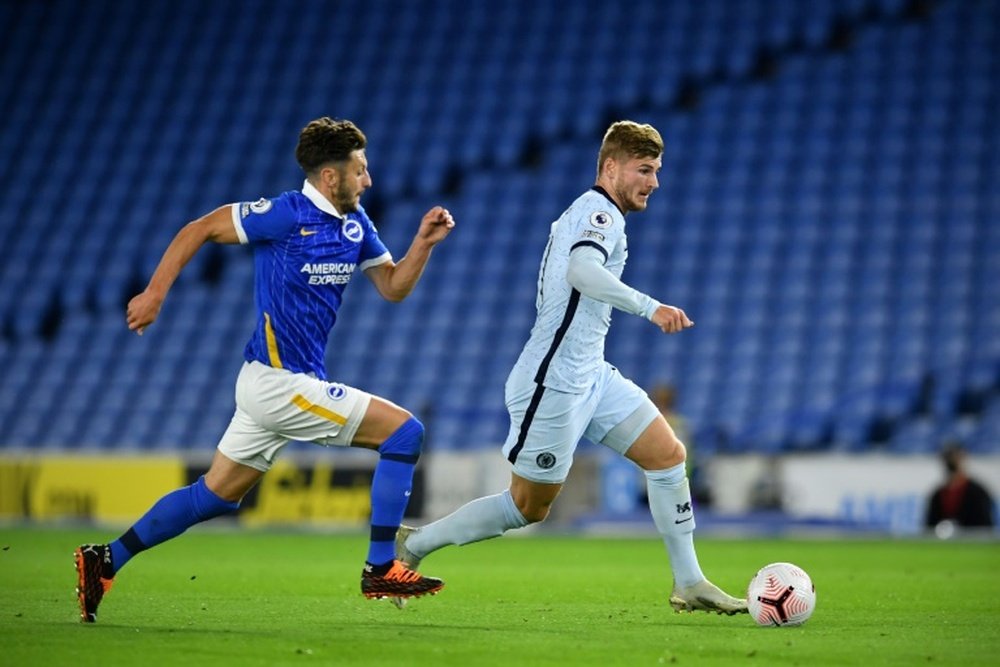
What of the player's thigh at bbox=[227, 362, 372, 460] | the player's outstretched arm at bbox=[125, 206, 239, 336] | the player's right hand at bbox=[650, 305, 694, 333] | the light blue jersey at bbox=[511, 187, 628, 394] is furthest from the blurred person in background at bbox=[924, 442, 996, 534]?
the player's outstretched arm at bbox=[125, 206, 239, 336]

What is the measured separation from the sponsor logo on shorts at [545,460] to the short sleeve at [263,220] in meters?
1.45

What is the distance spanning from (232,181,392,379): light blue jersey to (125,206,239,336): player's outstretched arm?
6 cm

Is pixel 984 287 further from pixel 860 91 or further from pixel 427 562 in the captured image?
pixel 427 562

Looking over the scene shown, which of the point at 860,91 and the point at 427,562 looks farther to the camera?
the point at 860,91

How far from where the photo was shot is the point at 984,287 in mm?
19469

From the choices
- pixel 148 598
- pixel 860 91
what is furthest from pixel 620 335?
pixel 148 598

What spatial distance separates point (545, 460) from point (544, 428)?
144mm

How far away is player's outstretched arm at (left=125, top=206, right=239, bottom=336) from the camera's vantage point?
6.45 meters

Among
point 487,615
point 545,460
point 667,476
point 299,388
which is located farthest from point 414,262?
point 487,615

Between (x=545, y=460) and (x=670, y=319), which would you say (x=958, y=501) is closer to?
(x=545, y=460)

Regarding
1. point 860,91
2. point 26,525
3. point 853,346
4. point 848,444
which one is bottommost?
point 26,525

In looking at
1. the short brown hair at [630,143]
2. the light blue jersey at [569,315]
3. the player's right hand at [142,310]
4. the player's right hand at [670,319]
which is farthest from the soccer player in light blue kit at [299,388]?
the player's right hand at [670,319]

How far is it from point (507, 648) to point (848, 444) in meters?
12.8

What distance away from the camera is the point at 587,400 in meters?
7.12
